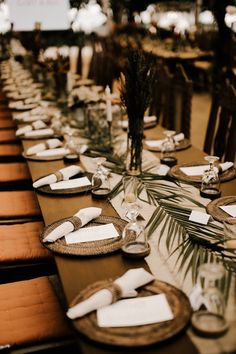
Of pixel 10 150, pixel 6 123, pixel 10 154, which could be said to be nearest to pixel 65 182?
pixel 10 154

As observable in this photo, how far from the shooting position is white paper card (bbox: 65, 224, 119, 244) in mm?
1746

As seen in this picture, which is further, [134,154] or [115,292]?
[134,154]

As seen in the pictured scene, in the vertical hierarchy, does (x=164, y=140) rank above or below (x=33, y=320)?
above

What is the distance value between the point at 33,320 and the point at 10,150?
7.65 ft

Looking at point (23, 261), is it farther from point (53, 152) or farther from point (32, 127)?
point (32, 127)

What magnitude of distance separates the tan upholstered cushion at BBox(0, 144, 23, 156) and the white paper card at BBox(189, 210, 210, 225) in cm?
217

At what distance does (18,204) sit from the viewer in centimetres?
284

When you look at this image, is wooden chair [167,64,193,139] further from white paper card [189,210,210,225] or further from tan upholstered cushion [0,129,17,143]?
white paper card [189,210,210,225]

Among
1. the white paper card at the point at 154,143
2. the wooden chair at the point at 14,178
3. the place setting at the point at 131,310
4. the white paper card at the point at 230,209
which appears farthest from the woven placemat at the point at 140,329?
the wooden chair at the point at 14,178

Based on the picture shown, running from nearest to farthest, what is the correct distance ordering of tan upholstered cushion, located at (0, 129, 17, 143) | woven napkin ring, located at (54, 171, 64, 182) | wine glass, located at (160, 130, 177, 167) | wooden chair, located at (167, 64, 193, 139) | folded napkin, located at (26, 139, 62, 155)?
woven napkin ring, located at (54, 171, 64, 182) → wine glass, located at (160, 130, 177, 167) → folded napkin, located at (26, 139, 62, 155) → wooden chair, located at (167, 64, 193, 139) → tan upholstered cushion, located at (0, 129, 17, 143)

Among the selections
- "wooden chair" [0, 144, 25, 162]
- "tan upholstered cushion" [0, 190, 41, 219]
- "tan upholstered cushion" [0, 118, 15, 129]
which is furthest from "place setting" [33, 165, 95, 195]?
"tan upholstered cushion" [0, 118, 15, 129]

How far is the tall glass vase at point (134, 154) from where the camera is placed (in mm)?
2426

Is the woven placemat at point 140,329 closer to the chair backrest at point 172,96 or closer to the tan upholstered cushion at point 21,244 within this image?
the tan upholstered cushion at point 21,244

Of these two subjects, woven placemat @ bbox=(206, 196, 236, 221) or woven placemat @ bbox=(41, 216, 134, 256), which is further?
woven placemat @ bbox=(206, 196, 236, 221)
